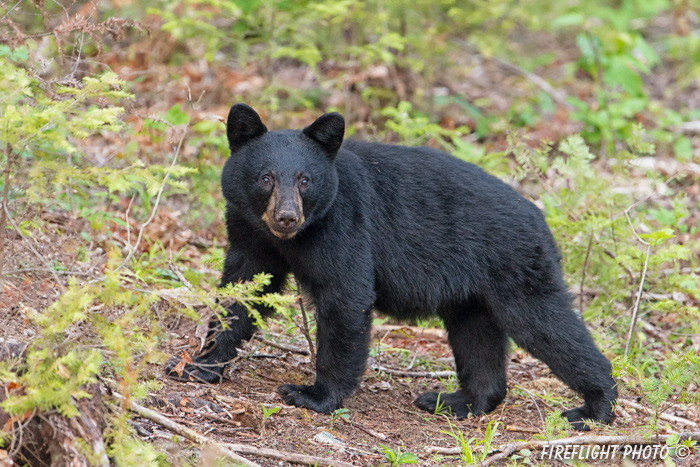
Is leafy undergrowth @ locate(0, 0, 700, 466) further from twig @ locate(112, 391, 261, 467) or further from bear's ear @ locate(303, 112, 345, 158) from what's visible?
bear's ear @ locate(303, 112, 345, 158)

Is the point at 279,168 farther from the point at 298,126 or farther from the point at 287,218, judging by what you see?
the point at 298,126

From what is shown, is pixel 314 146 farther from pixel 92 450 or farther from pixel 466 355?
pixel 92 450

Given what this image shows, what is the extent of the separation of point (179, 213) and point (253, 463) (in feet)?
13.3

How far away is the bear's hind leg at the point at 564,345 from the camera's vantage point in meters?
→ 4.76

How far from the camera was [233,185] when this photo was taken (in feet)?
14.7

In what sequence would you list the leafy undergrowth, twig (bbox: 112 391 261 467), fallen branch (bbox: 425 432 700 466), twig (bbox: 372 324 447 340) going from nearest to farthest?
1. the leafy undergrowth
2. twig (bbox: 112 391 261 467)
3. fallen branch (bbox: 425 432 700 466)
4. twig (bbox: 372 324 447 340)

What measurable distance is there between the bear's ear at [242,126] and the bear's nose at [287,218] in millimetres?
684

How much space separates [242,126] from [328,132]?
520mm

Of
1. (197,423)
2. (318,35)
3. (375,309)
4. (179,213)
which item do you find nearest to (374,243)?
(375,309)

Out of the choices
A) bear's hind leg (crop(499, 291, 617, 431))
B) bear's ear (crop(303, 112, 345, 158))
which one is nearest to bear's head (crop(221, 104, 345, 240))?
bear's ear (crop(303, 112, 345, 158))

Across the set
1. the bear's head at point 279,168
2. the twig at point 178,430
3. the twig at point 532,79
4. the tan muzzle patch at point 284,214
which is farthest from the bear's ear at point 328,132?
the twig at point 532,79

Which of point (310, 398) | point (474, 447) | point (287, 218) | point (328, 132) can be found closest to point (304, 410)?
point (310, 398)

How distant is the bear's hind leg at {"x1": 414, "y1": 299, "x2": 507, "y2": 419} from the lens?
5.05 m

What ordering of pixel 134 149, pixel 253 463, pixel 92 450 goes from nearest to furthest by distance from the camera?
pixel 92 450
pixel 253 463
pixel 134 149
